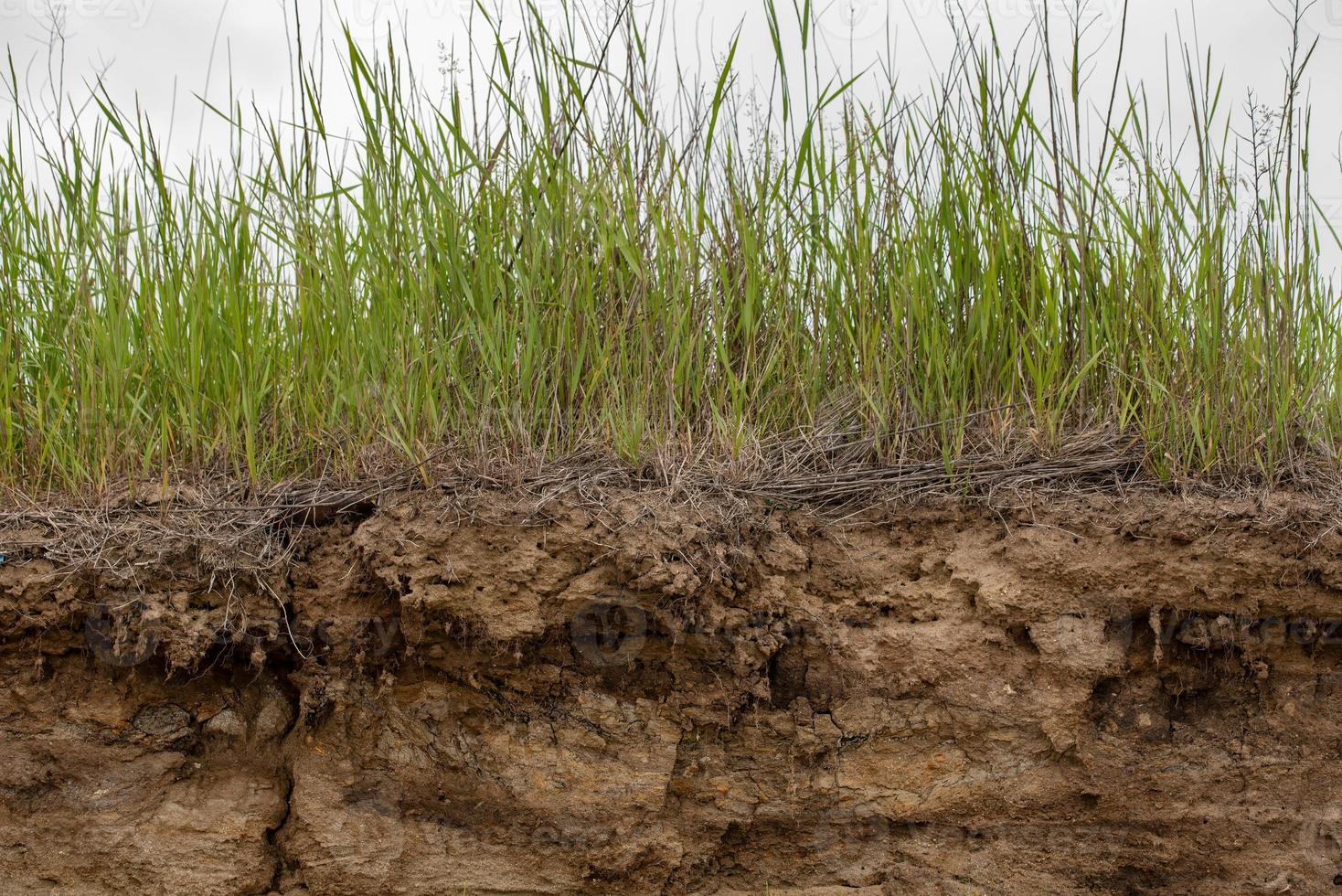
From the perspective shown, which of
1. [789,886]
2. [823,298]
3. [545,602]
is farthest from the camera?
[823,298]

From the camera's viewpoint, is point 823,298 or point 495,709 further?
point 823,298

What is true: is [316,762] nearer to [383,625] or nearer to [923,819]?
[383,625]

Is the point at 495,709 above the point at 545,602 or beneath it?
beneath

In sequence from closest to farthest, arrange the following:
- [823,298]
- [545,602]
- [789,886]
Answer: [545,602] < [789,886] < [823,298]

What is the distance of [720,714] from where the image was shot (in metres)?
1.86

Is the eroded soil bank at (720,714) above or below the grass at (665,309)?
below

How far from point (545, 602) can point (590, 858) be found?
0.53 metres

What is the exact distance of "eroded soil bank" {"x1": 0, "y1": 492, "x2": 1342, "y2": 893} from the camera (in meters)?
1.84

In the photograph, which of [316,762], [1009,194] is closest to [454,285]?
[316,762]

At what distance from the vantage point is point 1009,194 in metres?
2.02

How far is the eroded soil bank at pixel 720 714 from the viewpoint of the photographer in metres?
1.84

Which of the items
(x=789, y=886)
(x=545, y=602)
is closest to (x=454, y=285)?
(x=545, y=602)

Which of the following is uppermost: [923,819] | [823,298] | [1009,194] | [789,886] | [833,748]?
[1009,194]

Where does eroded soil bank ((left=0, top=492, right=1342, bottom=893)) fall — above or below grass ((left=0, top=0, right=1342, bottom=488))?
below
